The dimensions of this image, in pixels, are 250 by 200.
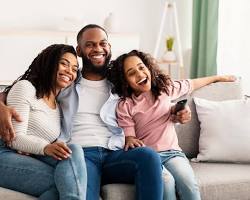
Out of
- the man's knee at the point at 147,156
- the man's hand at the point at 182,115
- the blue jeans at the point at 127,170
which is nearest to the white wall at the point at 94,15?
the man's hand at the point at 182,115

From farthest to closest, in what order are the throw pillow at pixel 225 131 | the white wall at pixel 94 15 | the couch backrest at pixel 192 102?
1. the white wall at pixel 94 15
2. the couch backrest at pixel 192 102
3. the throw pillow at pixel 225 131

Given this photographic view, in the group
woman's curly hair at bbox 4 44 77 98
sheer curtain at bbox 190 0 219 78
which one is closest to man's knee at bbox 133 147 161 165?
woman's curly hair at bbox 4 44 77 98

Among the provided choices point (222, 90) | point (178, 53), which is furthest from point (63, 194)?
point (178, 53)

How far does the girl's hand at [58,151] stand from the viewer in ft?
5.74

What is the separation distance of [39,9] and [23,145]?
258 centimetres

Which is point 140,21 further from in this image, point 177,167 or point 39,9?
point 177,167

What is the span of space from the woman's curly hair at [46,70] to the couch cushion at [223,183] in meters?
0.81

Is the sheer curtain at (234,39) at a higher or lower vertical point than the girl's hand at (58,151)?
higher

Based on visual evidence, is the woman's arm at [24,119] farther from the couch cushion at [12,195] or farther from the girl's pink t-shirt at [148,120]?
the girl's pink t-shirt at [148,120]

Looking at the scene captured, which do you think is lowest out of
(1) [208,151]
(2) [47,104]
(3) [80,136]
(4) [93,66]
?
(1) [208,151]

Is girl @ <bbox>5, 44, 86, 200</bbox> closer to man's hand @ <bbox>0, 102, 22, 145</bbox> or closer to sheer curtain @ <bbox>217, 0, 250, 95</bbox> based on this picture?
man's hand @ <bbox>0, 102, 22, 145</bbox>

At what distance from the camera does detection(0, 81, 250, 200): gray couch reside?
6.05 ft

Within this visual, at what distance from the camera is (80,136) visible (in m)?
2.03

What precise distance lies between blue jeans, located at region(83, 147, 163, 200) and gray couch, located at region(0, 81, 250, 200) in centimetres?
5
